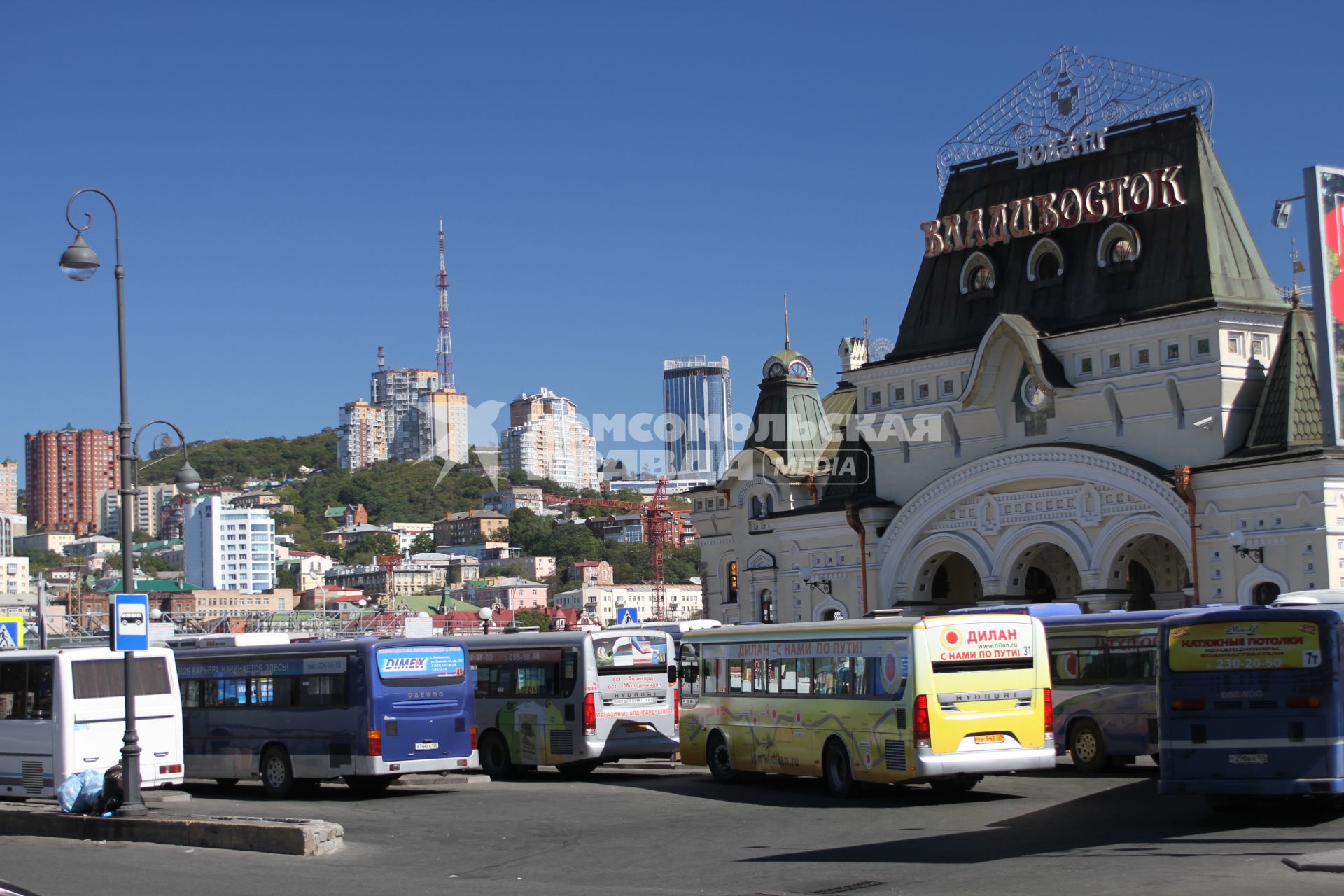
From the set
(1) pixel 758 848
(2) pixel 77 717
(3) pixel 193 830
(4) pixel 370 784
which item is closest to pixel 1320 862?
(1) pixel 758 848

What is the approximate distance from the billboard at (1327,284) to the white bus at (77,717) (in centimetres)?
1704

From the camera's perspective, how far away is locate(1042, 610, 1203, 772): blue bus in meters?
26.8

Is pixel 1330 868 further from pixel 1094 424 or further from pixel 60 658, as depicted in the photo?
pixel 1094 424

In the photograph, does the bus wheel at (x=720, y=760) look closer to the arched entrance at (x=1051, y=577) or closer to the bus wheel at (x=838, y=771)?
the bus wheel at (x=838, y=771)

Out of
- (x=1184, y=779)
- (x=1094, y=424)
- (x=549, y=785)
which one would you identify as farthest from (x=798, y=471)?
(x=1184, y=779)

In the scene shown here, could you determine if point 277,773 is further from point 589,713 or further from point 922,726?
point 922,726

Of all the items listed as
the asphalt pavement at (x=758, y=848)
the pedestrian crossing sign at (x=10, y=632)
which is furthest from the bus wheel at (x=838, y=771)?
the pedestrian crossing sign at (x=10, y=632)

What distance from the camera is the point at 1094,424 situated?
150 feet

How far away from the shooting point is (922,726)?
2280 cm

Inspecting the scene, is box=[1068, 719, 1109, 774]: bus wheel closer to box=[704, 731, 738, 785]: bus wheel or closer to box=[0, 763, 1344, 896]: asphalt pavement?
box=[0, 763, 1344, 896]: asphalt pavement

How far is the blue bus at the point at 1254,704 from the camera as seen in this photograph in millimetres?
18500

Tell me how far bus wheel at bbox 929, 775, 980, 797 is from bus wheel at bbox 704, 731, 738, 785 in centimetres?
435

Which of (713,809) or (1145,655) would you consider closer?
(713,809)

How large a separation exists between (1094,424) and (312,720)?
2589cm
